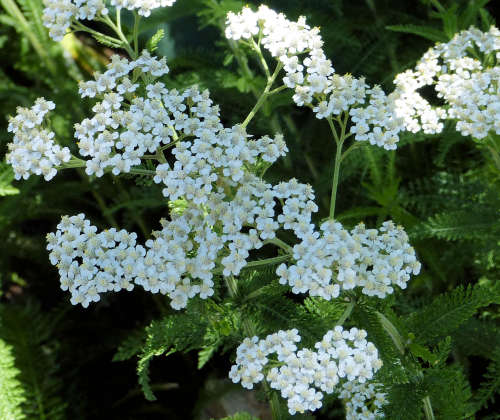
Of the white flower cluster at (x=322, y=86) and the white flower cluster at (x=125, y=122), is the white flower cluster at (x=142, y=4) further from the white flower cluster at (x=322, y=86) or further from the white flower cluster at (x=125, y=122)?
the white flower cluster at (x=322, y=86)

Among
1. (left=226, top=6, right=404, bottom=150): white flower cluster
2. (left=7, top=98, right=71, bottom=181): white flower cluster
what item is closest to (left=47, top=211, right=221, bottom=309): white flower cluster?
(left=7, top=98, right=71, bottom=181): white flower cluster

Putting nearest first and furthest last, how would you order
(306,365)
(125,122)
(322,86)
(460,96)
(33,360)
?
(306,365), (125,122), (322,86), (460,96), (33,360)

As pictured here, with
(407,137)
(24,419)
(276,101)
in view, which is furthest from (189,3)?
(24,419)

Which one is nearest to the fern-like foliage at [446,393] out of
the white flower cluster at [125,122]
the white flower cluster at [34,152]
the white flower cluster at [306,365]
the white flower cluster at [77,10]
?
the white flower cluster at [306,365]

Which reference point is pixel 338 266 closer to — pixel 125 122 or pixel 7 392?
pixel 125 122

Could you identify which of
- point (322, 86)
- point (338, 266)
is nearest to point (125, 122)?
point (322, 86)

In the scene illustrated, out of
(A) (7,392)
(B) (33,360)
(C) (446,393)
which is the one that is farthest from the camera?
(B) (33,360)
